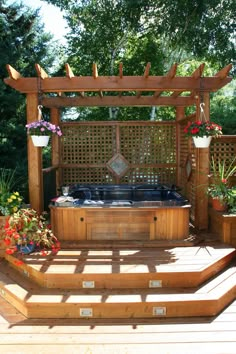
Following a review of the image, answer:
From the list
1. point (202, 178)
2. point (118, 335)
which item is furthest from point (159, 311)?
point (202, 178)

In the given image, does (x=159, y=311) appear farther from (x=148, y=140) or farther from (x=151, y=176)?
(x=148, y=140)

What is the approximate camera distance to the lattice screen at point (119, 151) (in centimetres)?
641

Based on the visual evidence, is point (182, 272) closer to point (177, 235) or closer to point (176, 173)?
point (177, 235)

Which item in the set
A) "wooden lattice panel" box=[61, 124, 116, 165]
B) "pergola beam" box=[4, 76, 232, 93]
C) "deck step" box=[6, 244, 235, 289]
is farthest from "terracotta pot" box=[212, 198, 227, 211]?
"wooden lattice panel" box=[61, 124, 116, 165]

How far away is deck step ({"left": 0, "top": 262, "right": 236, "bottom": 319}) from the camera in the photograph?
297 cm

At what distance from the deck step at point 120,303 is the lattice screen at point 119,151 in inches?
135

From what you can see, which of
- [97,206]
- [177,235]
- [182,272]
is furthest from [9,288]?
[177,235]

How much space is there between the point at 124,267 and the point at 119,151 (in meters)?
3.35

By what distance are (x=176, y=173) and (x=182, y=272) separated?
11.0 ft

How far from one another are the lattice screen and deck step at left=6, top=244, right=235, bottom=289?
2.65 m

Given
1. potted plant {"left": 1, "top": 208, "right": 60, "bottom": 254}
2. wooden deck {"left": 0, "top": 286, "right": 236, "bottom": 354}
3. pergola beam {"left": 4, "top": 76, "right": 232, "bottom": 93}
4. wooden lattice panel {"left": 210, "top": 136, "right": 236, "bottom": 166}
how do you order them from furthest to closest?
wooden lattice panel {"left": 210, "top": 136, "right": 236, "bottom": 166}, pergola beam {"left": 4, "top": 76, "right": 232, "bottom": 93}, potted plant {"left": 1, "top": 208, "right": 60, "bottom": 254}, wooden deck {"left": 0, "top": 286, "right": 236, "bottom": 354}

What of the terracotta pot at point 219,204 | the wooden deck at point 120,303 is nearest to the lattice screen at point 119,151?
the terracotta pot at point 219,204

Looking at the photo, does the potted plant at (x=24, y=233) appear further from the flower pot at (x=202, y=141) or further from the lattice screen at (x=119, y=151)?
the lattice screen at (x=119, y=151)

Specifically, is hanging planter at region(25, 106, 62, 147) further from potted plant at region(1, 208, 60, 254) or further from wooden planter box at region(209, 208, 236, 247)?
wooden planter box at region(209, 208, 236, 247)
